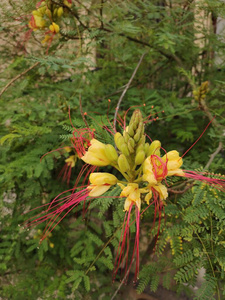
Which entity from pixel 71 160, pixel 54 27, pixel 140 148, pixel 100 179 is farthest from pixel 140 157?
pixel 54 27

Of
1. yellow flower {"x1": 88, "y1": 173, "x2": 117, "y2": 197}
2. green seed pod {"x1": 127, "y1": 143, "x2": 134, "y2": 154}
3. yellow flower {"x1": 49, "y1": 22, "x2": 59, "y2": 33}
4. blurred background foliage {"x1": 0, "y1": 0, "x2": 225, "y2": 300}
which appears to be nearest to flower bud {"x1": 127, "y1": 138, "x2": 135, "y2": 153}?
green seed pod {"x1": 127, "y1": 143, "x2": 134, "y2": 154}

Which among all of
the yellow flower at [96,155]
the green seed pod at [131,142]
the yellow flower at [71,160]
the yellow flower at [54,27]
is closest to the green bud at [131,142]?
the green seed pod at [131,142]

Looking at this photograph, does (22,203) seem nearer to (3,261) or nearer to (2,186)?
(2,186)

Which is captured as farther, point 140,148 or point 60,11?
point 60,11

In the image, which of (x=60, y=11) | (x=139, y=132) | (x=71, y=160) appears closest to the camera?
(x=139, y=132)

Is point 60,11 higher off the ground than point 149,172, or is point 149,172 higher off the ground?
point 60,11

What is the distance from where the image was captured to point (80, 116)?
147 centimetres

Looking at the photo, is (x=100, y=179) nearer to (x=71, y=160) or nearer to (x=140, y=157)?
(x=140, y=157)

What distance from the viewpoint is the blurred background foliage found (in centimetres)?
132


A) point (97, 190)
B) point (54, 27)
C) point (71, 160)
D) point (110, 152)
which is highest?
point (54, 27)

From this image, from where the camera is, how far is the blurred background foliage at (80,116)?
4.33 ft

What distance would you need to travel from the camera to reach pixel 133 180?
31.3 inches

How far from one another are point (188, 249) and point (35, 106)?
1056 millimetres

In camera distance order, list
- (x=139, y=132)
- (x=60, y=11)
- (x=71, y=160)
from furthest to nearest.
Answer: (x=71, y=160)
(x=60, y=11)
(x=139, y=132)
